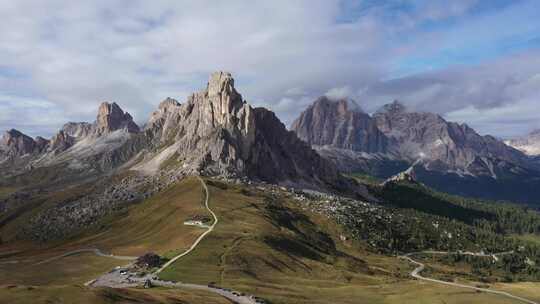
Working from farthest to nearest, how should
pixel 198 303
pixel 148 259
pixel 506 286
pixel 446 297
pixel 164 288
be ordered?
1. pixel 506 286
2. pixel 148 259
3. pixel 446 297
4. pixel 164 288
5. pixel 198 303

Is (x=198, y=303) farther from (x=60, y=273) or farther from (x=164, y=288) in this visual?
(x=60, y=273)

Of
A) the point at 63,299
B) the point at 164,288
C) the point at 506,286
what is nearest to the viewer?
the point at 63,299

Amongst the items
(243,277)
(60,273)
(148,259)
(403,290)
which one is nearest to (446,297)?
(403,290)

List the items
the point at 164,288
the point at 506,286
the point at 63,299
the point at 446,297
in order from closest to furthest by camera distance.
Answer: the point at 63,299
the point at 164,288
the point at 446,297
the point at 506,286

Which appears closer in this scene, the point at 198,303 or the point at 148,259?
the point at 198,303

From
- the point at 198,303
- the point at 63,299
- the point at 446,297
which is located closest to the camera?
the point at 63,299

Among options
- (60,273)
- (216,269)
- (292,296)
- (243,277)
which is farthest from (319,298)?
(60,273)

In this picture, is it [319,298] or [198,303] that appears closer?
[198,303]

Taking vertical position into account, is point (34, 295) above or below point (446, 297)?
above

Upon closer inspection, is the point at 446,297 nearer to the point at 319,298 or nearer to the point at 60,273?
the point at 319,298
